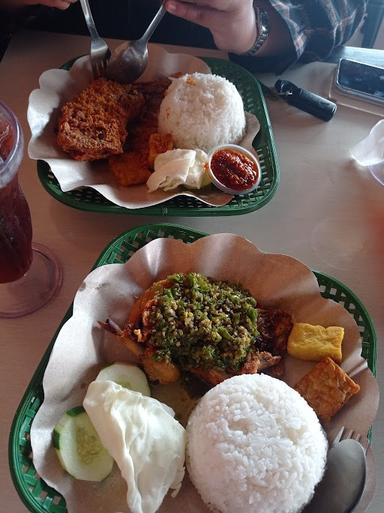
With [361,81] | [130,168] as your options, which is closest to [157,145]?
[130,168]

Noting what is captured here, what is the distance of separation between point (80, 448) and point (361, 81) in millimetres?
1923

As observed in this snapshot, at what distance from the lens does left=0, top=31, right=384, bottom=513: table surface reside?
4.61 ft

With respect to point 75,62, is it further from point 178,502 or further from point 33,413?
point 178,502

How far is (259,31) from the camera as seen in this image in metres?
2.21

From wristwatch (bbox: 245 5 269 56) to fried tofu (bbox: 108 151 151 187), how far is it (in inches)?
31.1

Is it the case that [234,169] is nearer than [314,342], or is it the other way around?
[314,342]

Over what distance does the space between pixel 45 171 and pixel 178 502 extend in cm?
109

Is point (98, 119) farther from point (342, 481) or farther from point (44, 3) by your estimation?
point (342, 481)

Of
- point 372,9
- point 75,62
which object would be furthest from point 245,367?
point 372,9

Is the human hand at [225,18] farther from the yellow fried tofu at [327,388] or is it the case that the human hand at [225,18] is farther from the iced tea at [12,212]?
the yellow fried tofu at [327,388]

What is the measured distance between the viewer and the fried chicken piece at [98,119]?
1748 mm

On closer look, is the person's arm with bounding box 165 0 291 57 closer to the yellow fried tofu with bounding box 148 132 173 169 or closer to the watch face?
the watch face

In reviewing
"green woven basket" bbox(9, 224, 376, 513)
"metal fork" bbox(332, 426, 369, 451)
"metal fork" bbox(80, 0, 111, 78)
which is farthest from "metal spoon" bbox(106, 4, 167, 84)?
"metal fork" bbox(332, 426, 369, 451)

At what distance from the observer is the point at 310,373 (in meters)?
1.34
